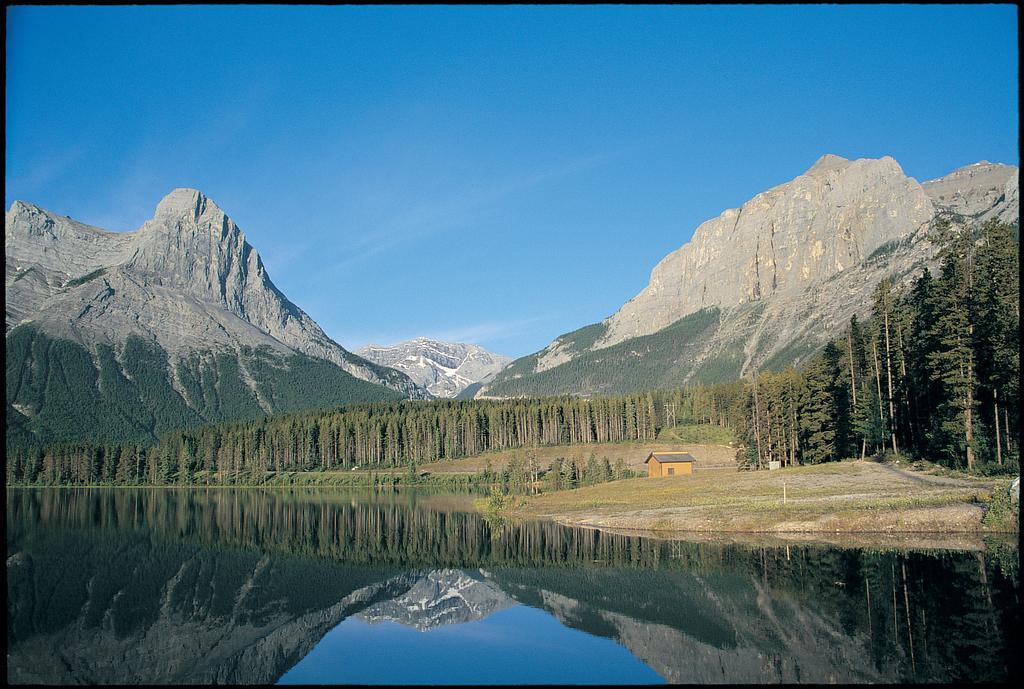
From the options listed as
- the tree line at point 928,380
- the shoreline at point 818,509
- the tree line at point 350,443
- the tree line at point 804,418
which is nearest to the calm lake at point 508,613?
the shoreline at point 818,509

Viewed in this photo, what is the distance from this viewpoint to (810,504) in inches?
2180

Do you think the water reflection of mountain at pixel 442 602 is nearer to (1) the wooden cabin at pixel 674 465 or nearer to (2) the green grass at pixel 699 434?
(1) the wooden cabin at pixel 674 465

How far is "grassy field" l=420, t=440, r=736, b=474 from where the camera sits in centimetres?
13875

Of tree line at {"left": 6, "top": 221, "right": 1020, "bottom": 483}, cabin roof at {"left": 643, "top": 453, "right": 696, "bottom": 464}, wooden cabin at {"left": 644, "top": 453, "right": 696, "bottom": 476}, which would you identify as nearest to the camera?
tree line at {"left": 6, "top": 221, "right": 1020, "bottom": 483}

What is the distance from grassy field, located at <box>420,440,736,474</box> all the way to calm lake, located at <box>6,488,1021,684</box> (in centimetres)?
8556

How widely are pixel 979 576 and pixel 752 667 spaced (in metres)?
15.3

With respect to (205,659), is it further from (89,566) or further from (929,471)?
(929,471)

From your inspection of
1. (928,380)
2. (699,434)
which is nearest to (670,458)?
(928,380)

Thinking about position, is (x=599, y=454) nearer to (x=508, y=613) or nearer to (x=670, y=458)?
(x=670, y=458)

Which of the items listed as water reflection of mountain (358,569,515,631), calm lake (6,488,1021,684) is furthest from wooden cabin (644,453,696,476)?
water reflection of mountain (358,569,515,631)

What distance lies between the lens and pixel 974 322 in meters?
55.7

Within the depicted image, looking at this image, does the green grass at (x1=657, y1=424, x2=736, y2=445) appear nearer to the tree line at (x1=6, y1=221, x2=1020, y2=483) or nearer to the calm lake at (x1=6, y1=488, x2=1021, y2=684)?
the tree line at (x1=6, y1=221, x2=1020, y2=483)

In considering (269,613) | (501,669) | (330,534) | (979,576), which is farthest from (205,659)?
(330,534)

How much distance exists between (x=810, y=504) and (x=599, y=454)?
9453 cm
